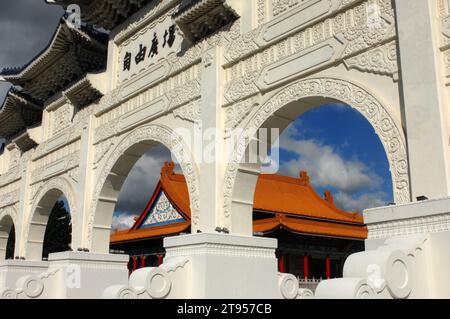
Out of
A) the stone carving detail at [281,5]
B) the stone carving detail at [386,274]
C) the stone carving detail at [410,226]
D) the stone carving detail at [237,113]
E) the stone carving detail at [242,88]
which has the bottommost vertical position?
the stone carving detail at [386,274]

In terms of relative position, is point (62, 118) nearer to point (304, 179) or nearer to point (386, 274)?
point (304, 179)

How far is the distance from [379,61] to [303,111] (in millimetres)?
1320

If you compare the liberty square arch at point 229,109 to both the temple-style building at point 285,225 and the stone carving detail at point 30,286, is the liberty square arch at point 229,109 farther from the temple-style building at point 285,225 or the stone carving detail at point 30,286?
the temple-style building at point 285,225

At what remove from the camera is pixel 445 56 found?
4551mm

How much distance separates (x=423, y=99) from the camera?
454 cm

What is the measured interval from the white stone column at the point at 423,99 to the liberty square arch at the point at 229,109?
0.04ft

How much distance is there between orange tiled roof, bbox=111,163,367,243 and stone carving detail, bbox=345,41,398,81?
21.9 feet

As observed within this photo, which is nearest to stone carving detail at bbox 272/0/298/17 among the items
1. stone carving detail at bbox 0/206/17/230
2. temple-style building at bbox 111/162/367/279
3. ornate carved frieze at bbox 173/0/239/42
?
ornate carved frieze at bbox 173/0/239/42

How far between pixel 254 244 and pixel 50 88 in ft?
25.0

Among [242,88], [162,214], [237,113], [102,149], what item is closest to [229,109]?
[237,113]

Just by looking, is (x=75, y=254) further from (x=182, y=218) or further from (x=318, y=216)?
(x=318, y=216)

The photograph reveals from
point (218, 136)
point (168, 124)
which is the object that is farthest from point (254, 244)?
point (168, 124)

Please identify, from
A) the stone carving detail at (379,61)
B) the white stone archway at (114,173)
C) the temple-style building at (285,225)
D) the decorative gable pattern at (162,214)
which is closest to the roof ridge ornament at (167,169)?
the temple-style building at (285,225)

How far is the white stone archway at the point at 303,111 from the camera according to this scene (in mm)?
4766
